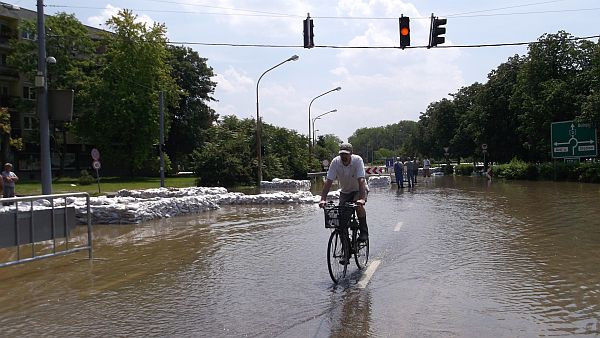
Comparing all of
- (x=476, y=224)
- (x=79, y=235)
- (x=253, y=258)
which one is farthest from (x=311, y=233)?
(x=79, y=235)

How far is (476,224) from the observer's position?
46.1 feet

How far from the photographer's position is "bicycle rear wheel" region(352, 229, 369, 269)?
27.2ft

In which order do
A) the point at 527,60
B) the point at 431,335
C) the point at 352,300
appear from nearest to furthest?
the point at 431,335
the point at 352,300
the point at 527,60

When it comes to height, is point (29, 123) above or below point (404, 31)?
above

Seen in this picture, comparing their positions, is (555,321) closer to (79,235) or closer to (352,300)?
(352,300)

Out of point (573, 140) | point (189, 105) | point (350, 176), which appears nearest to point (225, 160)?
point (573, 140)

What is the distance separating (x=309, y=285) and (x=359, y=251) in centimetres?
121

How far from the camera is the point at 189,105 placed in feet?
228

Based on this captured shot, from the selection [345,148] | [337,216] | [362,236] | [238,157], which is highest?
[238,157]

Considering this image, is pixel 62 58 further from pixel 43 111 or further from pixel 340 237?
pixel 340 237

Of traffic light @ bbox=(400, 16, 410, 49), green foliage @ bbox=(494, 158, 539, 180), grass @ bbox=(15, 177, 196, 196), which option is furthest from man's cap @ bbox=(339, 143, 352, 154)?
green foliage @ bbox=(494, 158, 539, 180)

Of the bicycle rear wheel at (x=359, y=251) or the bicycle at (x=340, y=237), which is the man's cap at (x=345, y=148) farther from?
the bicycle rear wheel at (x=359, y=251)

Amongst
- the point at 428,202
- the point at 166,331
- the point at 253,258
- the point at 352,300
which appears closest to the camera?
the point at 166,331

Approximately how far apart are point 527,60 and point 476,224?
36.7 m
